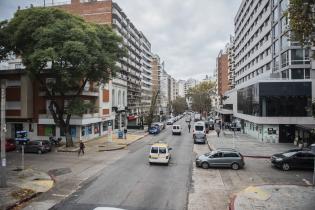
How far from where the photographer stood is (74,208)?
51.9 feet

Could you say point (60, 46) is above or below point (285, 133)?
above

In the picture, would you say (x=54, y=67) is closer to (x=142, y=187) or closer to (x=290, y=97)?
(x=142, y=187)

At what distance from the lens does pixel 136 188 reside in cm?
1945

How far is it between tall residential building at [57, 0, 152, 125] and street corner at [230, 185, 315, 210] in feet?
82.2

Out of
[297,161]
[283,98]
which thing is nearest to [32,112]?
[297,161]

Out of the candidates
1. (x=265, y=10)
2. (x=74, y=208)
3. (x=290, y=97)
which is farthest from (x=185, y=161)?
(x=265, y=10)

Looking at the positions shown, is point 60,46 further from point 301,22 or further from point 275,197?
point 275,197

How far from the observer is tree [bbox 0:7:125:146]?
31030 millimetres

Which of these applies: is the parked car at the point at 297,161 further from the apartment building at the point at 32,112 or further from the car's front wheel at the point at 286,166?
the apartment building at the point at 32,112

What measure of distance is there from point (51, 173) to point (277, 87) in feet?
98.5

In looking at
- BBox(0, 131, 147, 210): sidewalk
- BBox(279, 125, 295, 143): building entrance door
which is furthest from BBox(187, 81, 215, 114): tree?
BBox(0, 131, 147, 210): sidewalk

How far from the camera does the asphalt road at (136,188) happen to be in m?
16.5

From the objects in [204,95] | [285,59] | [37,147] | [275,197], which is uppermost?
[285,59]

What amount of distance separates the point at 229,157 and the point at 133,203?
11807 millimetres
